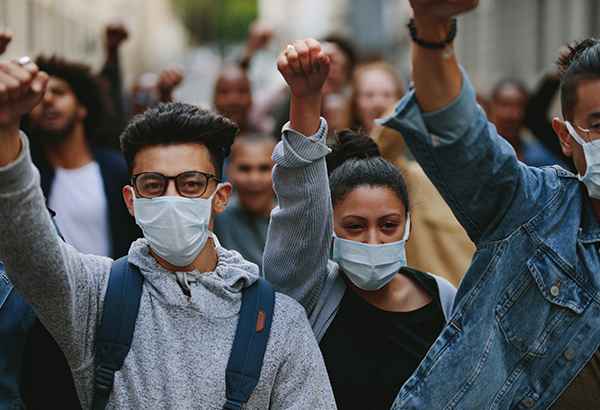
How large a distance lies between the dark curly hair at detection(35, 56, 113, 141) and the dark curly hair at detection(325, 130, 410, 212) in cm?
277

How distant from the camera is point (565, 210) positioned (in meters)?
2.24

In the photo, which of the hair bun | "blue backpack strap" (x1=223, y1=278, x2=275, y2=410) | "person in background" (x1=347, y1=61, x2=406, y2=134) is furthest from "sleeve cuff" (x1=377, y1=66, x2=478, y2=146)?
"person in background" (x1=347, y1=61, x2=406, y2=134)

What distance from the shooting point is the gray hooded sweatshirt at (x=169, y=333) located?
86.6 inches

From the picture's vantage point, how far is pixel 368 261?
286cm

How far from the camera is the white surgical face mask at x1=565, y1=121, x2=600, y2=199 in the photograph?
87.0 inches

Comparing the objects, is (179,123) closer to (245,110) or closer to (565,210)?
(565,210)

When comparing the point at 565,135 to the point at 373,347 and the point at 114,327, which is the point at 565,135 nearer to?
the point at 373,347

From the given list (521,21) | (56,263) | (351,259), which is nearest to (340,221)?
(351,259)

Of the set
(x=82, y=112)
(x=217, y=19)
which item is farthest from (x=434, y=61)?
(x=217, y=19)

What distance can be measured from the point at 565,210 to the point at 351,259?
0.93m

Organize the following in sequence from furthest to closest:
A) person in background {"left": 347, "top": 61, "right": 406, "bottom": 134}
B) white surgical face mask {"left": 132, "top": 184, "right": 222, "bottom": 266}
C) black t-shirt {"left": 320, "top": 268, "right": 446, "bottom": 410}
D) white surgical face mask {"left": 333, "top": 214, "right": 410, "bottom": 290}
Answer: person in background {"left": 347, "top": 61, "right": 406, "bottom": 134}
white surgical face mask {"left": 333, "top": 214, "right": 410, "bottom": 290}
black t-shirt {"left": 320, "top": 268, "right": 446, "bottom": 410}
white surgical face mask {"left": 132, "top": 184, "right": 222, "bottom": 266}

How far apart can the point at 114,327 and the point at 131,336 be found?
0.07m

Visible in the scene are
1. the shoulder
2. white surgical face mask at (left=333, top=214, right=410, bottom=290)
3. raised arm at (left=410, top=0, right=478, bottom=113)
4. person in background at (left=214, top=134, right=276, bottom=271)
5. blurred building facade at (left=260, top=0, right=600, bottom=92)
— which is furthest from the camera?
blurred building facade at (left=260, top=0, right=600, bottom=92)

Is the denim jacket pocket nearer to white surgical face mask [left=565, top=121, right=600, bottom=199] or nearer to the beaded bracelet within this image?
white surgical face mask [left=565, top=121, right=600, bottom=199]
